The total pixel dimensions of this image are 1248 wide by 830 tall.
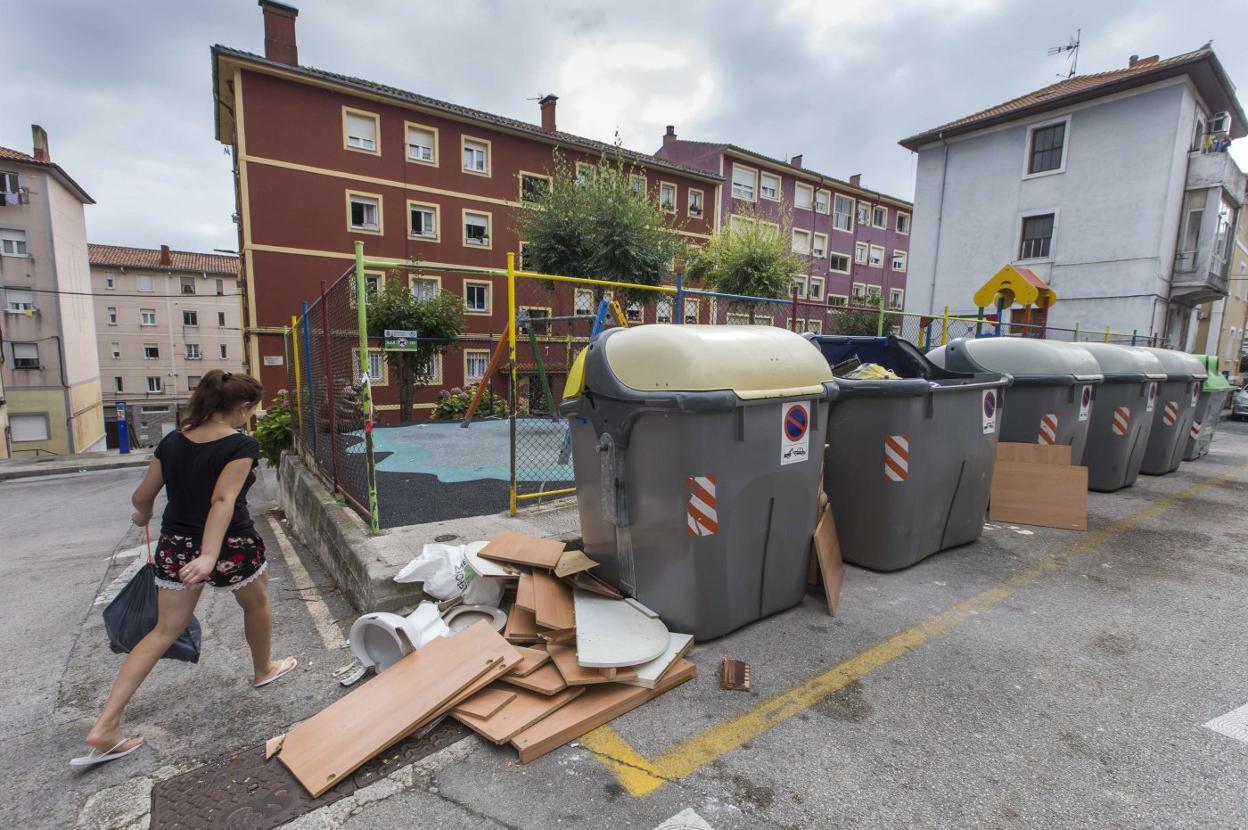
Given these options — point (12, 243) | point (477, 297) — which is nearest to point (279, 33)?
point (477, 297)

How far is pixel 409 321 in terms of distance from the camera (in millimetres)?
16875

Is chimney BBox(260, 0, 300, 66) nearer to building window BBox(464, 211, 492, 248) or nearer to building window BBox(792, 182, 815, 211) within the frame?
building window BBox(464, 211, 492, 248)

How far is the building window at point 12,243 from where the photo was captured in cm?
2547

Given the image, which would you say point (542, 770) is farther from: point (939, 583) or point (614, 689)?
point (939, 583)

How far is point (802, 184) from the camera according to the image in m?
32.8

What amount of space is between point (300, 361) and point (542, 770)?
7210 mm

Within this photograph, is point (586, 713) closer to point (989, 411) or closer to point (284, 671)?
point (284, 671)

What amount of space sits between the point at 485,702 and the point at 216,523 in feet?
4.61

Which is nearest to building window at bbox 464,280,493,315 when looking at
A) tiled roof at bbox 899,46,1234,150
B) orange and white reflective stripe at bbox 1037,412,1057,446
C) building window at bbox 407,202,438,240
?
building window at bbox 407,202,438,240

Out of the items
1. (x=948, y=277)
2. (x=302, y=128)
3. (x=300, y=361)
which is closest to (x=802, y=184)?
(x=948, y=277)

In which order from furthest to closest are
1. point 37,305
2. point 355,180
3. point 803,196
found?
point 803,196
point 37,305
point 355,180

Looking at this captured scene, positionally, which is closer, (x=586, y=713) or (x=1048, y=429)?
(x=586, y=713)

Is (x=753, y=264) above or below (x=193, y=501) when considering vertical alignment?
above

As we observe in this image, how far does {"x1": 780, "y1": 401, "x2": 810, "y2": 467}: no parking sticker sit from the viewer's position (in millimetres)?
3129
